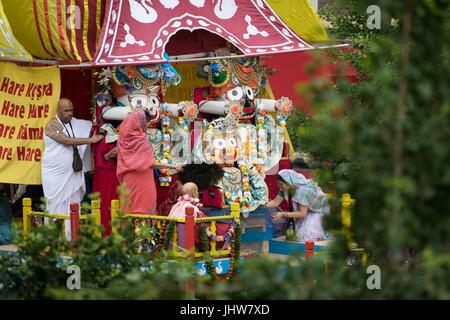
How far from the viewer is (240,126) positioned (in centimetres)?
1141

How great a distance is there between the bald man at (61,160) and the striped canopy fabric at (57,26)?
0.57 metres

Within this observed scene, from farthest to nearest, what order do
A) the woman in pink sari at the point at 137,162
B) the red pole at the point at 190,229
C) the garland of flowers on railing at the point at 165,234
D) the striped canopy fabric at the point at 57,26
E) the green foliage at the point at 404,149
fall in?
the striped canopy fabric at the point at 57,26, the woman in pink sari at the point at 137,162, the garland of flowers on railing at the point at 165,234, the red pole at the point at 190,229, the green foliage at the point at 404,149

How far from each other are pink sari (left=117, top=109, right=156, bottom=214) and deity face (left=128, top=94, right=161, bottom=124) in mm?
630

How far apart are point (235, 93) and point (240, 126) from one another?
1.57ft

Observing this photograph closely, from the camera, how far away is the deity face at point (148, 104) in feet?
37.1

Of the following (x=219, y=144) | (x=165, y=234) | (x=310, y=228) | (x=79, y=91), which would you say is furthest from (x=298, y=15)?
(x=165, y=234)

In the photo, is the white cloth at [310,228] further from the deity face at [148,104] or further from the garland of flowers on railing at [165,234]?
the deity face at [148,104]

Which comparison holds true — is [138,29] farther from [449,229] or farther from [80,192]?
[449,229]

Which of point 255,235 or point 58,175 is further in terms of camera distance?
point 58,175

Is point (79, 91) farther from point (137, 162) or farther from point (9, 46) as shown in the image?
point (137, 162)

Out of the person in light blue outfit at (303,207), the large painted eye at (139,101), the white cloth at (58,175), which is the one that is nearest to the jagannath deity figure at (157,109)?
the large painted eye at (139,101)

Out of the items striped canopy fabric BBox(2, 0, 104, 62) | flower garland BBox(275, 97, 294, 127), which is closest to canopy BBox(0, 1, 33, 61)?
striped canopy fabric BBox(2, 0, 104, 62)
